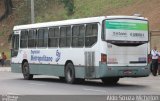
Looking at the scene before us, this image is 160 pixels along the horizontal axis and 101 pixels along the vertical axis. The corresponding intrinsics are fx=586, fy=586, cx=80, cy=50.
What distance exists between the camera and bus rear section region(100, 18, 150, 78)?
79.8 ft

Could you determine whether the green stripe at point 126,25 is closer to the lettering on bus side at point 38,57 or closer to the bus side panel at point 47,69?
the bus side panel at point 47,69

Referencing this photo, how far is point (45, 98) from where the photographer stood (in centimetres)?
1925

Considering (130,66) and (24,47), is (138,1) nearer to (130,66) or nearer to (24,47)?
(24,47)

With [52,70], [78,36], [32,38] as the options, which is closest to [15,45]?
[32,38]

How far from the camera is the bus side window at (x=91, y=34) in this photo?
984 inches

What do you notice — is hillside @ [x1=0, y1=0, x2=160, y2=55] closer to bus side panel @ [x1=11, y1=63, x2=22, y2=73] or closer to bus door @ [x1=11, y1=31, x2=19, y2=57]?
bus door @ [x1=11, y1=31, x2=19, y2=57]

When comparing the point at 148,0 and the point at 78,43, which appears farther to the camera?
the point at 148,0

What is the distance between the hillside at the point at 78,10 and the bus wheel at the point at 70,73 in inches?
761

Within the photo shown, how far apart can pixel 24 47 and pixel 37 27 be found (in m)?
2.13

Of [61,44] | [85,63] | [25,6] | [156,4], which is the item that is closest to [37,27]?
[61,44]

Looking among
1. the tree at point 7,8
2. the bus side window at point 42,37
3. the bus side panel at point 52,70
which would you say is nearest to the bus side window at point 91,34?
the bus side panel at point 52,70

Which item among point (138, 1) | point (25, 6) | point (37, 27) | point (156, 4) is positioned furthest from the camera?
point (25, 6)

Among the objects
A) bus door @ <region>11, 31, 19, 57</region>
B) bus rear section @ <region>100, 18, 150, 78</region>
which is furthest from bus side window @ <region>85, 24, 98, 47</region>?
bus door @ <region>11, 31, 19, 57</region>

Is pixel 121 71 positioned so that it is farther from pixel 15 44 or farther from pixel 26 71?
pixel 15 44
